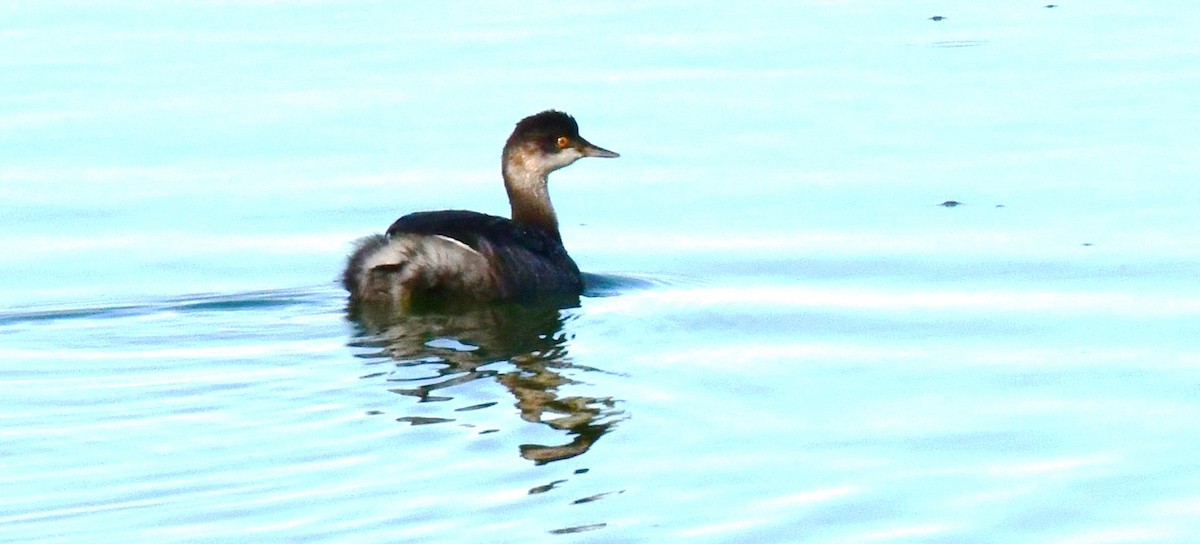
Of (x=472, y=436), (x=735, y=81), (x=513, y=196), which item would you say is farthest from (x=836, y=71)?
(x=472, y=436)

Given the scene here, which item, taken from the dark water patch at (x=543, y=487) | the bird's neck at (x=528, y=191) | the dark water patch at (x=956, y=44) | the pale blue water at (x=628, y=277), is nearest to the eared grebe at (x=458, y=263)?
the pale blue water at (x=628, y=277)

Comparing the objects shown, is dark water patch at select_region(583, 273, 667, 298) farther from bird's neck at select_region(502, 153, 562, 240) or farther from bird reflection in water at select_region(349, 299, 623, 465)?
bird's neck at select_region(502, 153, 562, 240)

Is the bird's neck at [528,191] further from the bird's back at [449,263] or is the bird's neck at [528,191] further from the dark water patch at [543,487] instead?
the dark water patch at [543,487]

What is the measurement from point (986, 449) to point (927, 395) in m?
0.80

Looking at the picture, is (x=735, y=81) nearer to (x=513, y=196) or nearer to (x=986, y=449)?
(x=513, y=196)

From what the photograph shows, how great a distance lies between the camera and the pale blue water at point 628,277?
23.9 ft

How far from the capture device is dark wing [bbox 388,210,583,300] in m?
10.3

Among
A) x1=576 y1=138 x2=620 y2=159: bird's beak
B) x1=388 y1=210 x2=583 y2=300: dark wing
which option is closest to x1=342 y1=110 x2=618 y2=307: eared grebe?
x1=388 y1=210 x2=583 y2=300: dark wing

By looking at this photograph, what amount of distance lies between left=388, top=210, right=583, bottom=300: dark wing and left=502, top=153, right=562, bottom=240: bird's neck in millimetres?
779

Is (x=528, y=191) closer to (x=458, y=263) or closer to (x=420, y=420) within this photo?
(x=458, y=263)

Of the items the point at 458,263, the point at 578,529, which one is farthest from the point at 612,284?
the point at 578,529

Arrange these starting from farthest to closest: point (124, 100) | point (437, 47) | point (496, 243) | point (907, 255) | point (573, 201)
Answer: point (437, 47), point (124, 100), point (573, 201), point (907, 255), point (496, 243)

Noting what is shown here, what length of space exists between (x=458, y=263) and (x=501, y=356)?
0.92 metres

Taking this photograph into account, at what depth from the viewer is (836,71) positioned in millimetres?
14711
